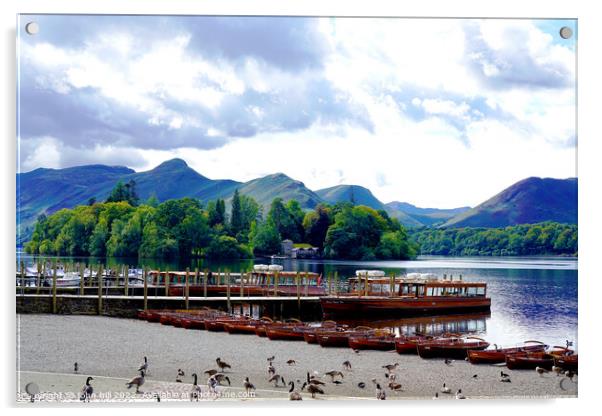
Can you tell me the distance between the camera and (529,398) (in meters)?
11.9

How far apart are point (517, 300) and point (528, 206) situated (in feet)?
47.7

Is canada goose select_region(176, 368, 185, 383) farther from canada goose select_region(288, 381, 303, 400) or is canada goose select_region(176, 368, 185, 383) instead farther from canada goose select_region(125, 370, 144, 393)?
canada goose select_region(288, 381, 303, 400)

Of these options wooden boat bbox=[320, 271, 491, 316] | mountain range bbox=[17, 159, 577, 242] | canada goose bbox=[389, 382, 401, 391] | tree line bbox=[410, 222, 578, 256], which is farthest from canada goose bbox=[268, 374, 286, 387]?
wooden boat bbox=[320, 271, 491, 316]

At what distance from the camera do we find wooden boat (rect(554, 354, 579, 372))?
12.4 m

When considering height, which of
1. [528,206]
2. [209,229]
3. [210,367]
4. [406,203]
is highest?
[406,203]

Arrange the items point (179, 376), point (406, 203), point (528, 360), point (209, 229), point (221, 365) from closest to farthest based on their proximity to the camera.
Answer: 1. point (179, 376)
2. point (221, 365)
3. point (528, 360)
4. point (406, 203)
5. point (209, 229)

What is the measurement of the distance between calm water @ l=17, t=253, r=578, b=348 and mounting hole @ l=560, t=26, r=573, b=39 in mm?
3662

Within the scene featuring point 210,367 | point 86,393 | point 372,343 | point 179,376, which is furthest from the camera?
point 372,343

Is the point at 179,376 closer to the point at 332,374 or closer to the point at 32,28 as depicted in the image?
the point at 332,374

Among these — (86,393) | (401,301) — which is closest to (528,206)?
(86,393)

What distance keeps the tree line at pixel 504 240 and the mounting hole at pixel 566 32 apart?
9.77 feet

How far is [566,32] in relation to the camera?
12.3m

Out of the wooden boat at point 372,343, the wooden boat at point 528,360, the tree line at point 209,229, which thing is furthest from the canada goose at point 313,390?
the tree line at point 209,229

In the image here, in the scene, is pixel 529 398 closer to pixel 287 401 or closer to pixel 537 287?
pixel 287 401
